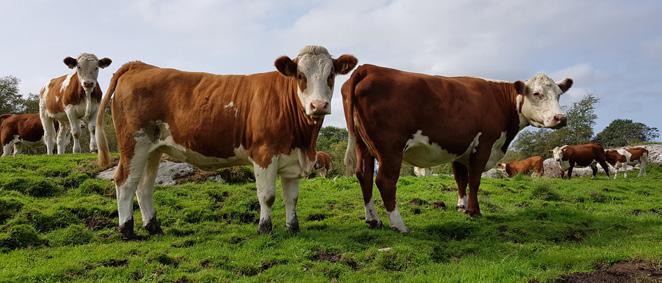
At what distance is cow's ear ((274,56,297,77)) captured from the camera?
802 centimetres

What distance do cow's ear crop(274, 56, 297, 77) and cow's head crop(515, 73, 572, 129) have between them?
16.7 ft

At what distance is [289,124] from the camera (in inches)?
321

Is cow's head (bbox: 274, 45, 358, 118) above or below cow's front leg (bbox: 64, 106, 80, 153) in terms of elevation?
above

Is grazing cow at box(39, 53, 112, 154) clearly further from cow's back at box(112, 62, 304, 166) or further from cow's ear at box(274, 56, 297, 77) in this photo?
cow's ear at box(274, 56, 297, 77)

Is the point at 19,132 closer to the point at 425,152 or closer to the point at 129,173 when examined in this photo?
the point at 129,173

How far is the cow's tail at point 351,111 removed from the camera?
9.21 meters

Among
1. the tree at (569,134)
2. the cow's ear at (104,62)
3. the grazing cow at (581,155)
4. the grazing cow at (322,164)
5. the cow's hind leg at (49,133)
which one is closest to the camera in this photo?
the cow's ear at (104,62)

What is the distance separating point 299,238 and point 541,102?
6004mm

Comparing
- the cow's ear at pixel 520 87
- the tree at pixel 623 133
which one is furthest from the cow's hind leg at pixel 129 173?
the tree at pixel 623 133

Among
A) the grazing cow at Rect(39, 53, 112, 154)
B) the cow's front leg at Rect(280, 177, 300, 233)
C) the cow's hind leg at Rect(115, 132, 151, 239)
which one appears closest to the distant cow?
the grazing cow at Rect(39, 53, 112, 154)

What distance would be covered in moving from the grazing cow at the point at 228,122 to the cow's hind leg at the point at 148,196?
2 cm

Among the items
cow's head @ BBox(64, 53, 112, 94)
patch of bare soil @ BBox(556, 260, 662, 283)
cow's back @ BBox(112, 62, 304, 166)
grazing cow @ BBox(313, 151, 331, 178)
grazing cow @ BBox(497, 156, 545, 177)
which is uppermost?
cow's head @ BBox(64, 53, 112, 94)

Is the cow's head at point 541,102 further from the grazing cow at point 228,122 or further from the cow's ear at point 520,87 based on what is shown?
the grazing cow at point 228,122

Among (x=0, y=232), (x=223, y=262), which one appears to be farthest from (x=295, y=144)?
(x=0, y=232)
